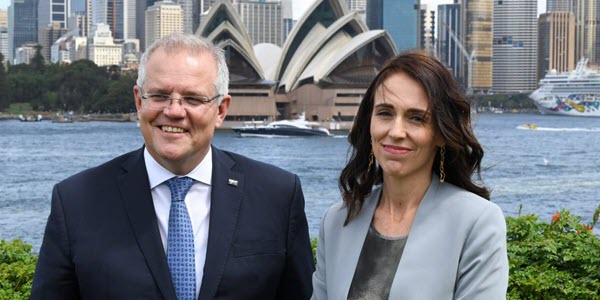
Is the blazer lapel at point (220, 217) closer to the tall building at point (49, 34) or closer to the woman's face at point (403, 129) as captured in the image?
the woman's face at point (403, 129)

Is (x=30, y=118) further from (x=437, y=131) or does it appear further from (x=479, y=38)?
(x=437, y=131)

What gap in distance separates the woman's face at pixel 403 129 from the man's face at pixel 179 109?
0.40 metres

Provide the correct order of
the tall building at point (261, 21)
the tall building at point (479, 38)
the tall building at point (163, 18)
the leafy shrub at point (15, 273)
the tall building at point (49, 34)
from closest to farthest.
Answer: the leafy shrub at point (15, 273) → the tall building at point (479, 38) → the tall building at point (261, 21) → the tall building at point (163, 18) → the tall building at point (49, 34)

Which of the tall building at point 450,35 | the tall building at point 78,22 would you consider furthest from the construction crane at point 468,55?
the tall building at point 78,22

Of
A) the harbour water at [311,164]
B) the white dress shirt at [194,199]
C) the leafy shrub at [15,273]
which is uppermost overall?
the white dress shirt at [194,199]

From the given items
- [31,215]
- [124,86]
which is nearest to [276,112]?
[124,86]

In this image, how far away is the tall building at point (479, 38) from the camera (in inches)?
5271

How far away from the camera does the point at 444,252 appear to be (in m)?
2.14

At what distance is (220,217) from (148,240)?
0.59ft

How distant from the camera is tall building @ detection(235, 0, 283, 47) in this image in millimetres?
145500

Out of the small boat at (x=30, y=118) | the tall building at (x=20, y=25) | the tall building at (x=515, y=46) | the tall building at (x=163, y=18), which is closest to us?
the small boat at (x=30, y=118)

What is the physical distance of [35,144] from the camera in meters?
53.5

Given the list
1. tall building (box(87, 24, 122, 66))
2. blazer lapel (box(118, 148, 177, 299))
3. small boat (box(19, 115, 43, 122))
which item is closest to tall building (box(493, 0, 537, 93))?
tall building (box(87, 24, 122, 66))

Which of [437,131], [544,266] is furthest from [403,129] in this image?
[544,266]
